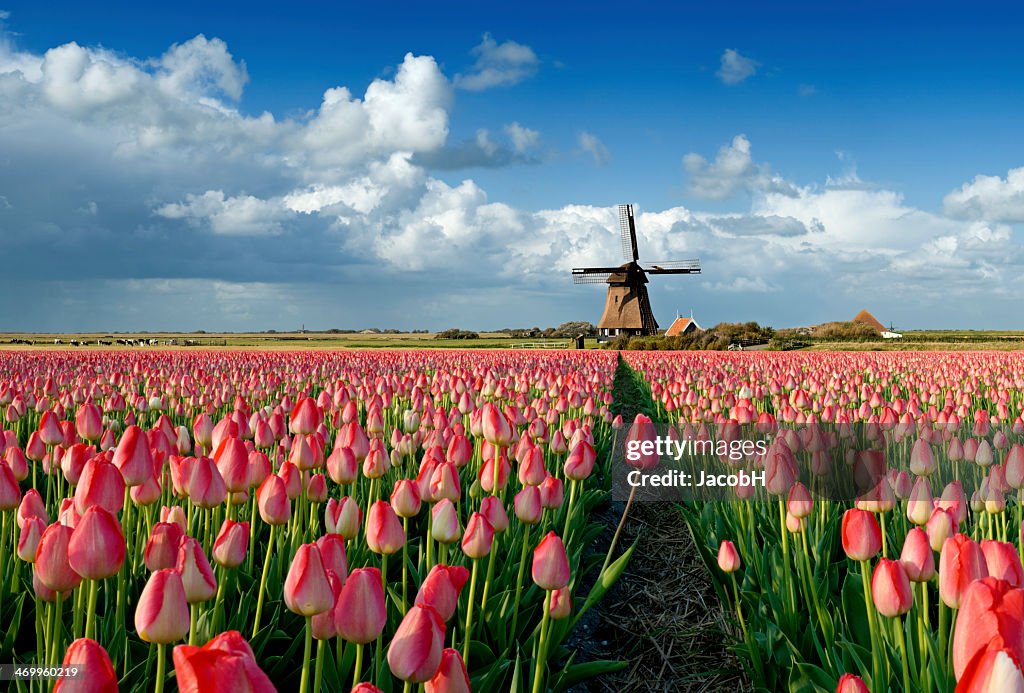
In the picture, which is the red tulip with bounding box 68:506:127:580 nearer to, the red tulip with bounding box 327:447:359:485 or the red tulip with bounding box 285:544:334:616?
the red tulip with bounding box 285:544:334:616

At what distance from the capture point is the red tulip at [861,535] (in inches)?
99.3

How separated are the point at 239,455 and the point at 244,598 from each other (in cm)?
61

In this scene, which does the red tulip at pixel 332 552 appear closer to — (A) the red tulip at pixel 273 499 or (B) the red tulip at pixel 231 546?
(B) the red tulip at pixel 231 546

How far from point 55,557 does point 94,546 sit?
174 mm

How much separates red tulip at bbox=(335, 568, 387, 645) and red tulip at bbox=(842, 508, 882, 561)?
65.7 inches

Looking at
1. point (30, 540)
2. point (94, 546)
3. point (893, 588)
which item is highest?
point (94, 546)

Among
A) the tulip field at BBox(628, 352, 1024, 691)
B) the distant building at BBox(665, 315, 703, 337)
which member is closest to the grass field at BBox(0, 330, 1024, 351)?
the distant building at BBox(665, 315, 703, 337)

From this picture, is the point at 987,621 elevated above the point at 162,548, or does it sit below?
above

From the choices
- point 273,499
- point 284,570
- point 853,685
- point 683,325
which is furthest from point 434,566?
point 683,325

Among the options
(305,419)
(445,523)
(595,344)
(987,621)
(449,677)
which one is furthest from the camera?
(595,344)

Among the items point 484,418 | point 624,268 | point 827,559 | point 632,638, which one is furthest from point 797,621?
point 624,268

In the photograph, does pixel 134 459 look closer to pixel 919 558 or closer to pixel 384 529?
pixel 384 529

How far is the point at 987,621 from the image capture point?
4.16 feet


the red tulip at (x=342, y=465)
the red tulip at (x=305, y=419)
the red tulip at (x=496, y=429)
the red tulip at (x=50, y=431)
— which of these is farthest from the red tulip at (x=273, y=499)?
the red tulip at (x=50, y=431)
